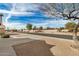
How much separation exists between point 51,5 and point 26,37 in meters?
0.40

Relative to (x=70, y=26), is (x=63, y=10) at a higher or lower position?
higher

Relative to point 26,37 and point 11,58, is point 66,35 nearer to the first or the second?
point 26,37

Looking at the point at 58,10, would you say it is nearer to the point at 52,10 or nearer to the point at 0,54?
the point at 52,10

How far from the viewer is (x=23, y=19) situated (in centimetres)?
164

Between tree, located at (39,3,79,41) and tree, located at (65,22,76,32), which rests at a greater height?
tree, located at (39,3,79,41)

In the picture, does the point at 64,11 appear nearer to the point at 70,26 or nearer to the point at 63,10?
the point at 63,10

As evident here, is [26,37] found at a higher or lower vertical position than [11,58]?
higher

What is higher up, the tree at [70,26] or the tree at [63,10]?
the tree at [63,10]

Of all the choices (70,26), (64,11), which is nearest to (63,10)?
(64,11)

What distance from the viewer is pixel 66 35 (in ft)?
5.45

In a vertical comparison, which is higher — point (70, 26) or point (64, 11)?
point (64, 11)

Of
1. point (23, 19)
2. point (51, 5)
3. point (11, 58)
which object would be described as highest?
point (51, 5)

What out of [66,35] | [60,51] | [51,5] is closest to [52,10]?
[51,5]

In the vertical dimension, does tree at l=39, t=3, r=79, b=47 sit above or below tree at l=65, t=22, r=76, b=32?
above
